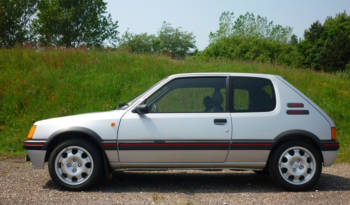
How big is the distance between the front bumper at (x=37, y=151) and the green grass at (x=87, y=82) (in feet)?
16.9

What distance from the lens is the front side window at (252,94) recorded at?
580 centimetres

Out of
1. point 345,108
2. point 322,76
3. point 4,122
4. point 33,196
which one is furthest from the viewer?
point 322,76

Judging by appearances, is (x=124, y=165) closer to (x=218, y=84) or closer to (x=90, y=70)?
(x=218, y=84)

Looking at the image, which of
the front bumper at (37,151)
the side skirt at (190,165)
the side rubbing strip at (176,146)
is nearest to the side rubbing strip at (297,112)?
the side skirt at (190,165)

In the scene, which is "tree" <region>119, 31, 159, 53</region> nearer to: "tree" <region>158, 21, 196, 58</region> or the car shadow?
"tree" <region>158, 21, 196, 58</region>

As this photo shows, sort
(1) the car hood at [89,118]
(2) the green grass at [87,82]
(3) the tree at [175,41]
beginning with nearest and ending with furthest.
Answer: (1) the car hood at [89,118] < (2) the green grass at [87,82] < (3) the tree at [175,41]

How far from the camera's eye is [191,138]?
18.4ft

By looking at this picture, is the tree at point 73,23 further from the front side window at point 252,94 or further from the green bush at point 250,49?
the front side window at point 252,94

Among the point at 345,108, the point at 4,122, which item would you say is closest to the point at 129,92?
the point at 4,122

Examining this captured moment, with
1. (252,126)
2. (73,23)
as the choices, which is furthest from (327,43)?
(252,126)

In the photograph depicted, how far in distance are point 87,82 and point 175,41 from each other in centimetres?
5966

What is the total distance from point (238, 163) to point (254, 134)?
522 millimetres

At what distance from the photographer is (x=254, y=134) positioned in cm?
566

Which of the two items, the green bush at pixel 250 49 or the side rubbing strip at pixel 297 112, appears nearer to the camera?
the side rubbing strip at pixel 297 112
